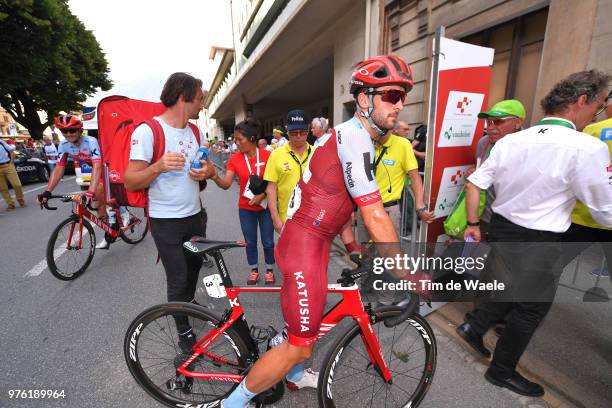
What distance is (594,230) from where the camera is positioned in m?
2.43

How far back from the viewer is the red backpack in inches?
80.0

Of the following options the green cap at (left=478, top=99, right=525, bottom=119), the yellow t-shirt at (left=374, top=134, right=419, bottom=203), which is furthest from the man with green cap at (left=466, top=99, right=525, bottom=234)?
the yellow t-shirt at (left=374, top=134, right=419, bottom=203)

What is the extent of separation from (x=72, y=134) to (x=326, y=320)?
5085 mm

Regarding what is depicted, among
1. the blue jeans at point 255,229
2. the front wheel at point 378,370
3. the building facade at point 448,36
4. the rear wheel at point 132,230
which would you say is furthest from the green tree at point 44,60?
the front wheel at point 378,370

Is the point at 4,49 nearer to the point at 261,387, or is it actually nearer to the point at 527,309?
the point at 261,387

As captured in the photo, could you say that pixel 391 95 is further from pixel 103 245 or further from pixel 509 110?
pixel 103 245

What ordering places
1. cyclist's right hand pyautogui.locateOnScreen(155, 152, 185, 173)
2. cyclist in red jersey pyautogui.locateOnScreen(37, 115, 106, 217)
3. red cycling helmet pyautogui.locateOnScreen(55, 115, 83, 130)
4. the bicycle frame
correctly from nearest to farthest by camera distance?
the bicycle frame → cyclist's right hand pyautogui.locateOnScreen(155, 152, 185, 173) → cyclist in red jersey pyautogui.locateOnScreen(37, 115, 106, 217) → red cycling helmet pyautogui.locateOnScreen(55, 115, 83, 130)

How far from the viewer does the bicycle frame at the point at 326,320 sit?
1.69 meters

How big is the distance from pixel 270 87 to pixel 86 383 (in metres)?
18.4

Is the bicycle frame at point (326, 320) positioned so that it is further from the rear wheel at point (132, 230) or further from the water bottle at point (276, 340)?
the rear wheel at point (132, 230)

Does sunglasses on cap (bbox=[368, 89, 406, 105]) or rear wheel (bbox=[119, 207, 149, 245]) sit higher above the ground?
sunglasses on cap (bbox=[368, 89, 406, 105])

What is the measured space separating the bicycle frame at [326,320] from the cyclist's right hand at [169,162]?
66 centimetres

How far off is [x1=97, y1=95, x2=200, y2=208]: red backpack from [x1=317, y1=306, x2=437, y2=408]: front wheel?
179 centimetres

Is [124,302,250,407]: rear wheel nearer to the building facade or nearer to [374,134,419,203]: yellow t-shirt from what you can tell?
[374,134,419,203]: yellow t-shirt
